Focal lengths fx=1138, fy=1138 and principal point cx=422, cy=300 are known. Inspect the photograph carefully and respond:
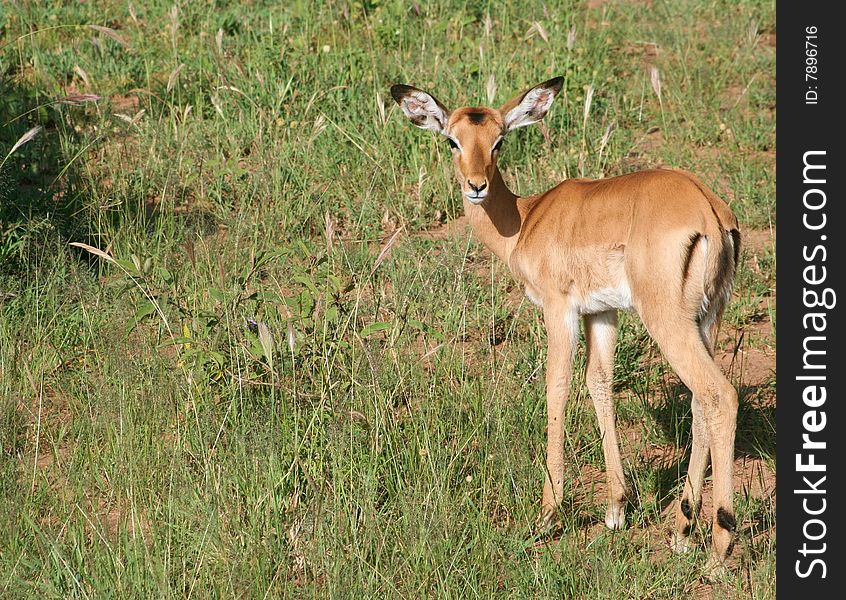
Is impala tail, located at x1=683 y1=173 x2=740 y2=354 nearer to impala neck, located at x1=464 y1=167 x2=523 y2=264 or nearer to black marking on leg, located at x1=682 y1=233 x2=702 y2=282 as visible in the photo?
black marking on leg, located at x1=682 y1=233 x2=702 y2=282

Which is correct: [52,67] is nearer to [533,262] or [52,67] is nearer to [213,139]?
[213,139]

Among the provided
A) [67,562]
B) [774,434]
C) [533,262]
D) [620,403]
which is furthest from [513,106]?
[67,562]

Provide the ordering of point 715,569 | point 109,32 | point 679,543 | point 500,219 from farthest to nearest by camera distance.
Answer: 1. point 109,32
2. point 500,219
3. point 679,543
4. point 715,569

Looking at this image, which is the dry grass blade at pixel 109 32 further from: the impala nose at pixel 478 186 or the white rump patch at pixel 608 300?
the white rump patch at pixel 608 300

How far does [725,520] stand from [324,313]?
183 centimetres

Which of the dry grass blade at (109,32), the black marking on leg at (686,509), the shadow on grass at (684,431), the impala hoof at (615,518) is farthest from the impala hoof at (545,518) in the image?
the dry grass blade at (109,32)

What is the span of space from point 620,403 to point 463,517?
4.87ft

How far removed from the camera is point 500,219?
5324mm

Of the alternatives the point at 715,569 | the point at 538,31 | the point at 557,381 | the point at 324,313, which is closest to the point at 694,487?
the point at 715,569

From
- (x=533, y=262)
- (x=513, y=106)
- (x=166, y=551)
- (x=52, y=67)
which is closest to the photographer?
(x=166, y=551)

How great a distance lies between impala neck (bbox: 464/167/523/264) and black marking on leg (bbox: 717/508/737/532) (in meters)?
1.66

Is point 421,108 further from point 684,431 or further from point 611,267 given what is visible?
point 684,431

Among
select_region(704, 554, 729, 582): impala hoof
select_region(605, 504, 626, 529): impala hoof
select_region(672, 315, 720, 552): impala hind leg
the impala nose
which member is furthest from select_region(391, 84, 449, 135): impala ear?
select_region(704, 554, 729, 582): impala hoof

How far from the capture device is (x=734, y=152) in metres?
7.84
